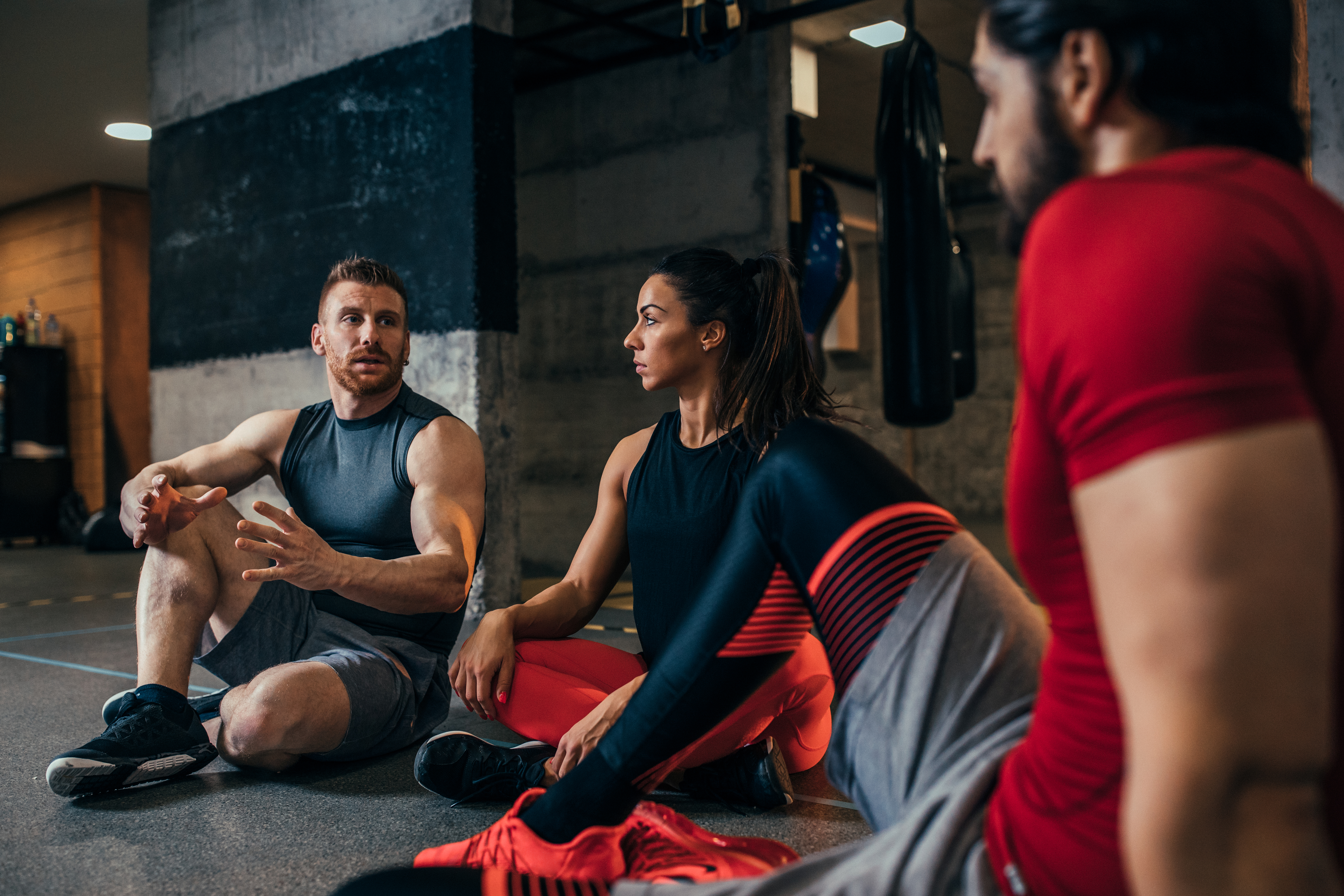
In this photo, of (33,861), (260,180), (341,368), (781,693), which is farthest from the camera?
(260,180)

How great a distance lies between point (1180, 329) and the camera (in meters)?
0.48

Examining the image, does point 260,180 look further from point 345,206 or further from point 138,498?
point 138,498

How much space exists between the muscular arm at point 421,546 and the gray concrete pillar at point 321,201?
2.06m

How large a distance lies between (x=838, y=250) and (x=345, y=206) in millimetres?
2287

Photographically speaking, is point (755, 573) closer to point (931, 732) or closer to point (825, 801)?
point (931, 732)

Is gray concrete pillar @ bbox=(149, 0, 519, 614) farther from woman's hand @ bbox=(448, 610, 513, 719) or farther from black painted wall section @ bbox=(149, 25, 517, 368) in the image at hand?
woman's hand @ bbox=(448, 610, 513, 719)

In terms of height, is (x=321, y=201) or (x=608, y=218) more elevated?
(x=608, y=218)

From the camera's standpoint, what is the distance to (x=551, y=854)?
3.40 ft

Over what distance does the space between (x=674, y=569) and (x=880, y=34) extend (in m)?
5.80

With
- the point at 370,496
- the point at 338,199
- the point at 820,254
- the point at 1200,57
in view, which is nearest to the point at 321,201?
the point at 338,199

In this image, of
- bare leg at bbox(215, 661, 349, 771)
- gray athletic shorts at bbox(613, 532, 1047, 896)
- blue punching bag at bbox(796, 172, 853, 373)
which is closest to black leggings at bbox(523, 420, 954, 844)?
gray athletic shorts at bbox(613, 532, 1047, 896)

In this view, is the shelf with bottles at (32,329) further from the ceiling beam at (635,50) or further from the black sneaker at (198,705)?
the black sneaker at (198,705)

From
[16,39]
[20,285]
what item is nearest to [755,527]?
[16,39]

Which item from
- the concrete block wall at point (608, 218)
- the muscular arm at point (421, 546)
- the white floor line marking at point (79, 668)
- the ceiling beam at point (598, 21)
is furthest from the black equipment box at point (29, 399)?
the muscular arm at point (421, 546)
